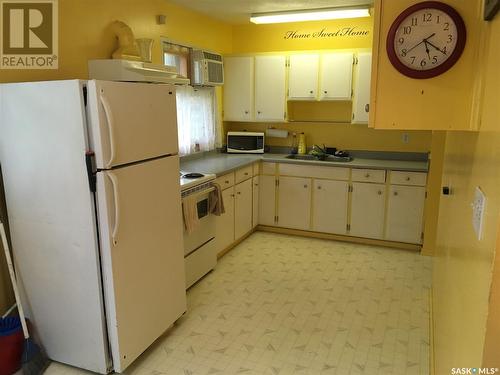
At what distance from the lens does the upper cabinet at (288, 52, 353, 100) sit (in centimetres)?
441

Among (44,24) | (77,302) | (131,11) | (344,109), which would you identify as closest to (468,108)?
(77,302)

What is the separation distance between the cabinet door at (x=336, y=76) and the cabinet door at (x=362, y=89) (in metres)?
0.08

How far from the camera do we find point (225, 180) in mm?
3934

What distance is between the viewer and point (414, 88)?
1405mm

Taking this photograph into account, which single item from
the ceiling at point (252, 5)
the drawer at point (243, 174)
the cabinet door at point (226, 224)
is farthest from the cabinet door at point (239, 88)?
the cabinet door at point (226, 224)

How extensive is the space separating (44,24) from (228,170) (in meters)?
1.93

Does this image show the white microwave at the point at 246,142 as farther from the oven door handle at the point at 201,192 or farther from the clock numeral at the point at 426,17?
the clock numeral at the point at 426,17

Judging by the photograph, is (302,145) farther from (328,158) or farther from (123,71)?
(123,71)

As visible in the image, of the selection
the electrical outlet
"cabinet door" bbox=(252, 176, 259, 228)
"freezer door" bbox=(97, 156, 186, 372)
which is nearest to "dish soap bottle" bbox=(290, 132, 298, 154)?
"cabinet door" bbox=(252, 176, 259, 228)

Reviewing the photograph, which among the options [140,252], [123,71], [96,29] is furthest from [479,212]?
[96,29]

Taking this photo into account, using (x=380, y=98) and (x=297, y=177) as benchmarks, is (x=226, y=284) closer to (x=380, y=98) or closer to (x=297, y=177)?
(x=297, y=177)

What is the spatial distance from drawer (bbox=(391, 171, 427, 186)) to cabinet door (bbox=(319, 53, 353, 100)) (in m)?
1.01

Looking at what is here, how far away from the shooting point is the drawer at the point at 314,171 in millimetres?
4355

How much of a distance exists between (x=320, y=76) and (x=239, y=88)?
1.00 metres
